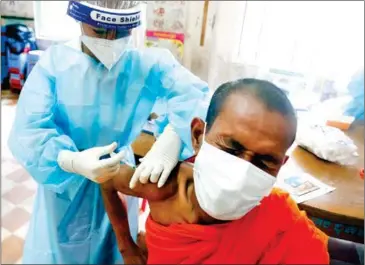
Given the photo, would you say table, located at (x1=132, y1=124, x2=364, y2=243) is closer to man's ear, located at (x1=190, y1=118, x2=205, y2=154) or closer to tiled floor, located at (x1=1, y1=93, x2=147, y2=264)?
man's ear, located at (x1=190, y1=118, x2=205, y2=154)

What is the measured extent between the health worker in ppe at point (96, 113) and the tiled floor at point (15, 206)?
1.7 inches

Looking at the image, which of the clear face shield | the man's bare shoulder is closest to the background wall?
the clear face shield

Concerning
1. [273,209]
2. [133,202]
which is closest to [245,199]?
[273,209]

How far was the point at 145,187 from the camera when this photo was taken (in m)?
0.58

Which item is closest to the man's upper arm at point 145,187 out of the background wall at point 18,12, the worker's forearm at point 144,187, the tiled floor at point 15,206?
the worker's forearm at point 144,187

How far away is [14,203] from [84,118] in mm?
215

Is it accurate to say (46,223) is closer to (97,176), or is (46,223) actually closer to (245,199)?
(97,176)

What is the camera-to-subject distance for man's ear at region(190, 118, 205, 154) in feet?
1.75

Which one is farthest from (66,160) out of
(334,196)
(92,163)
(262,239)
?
(334,196)

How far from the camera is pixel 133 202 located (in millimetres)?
750

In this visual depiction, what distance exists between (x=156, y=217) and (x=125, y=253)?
20cm

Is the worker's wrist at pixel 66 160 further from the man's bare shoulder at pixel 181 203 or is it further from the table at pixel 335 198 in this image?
the table at pixel 335 198

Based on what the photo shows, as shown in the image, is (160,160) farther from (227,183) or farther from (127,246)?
(127,246)

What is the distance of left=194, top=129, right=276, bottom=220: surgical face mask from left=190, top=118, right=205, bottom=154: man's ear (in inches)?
0.9
